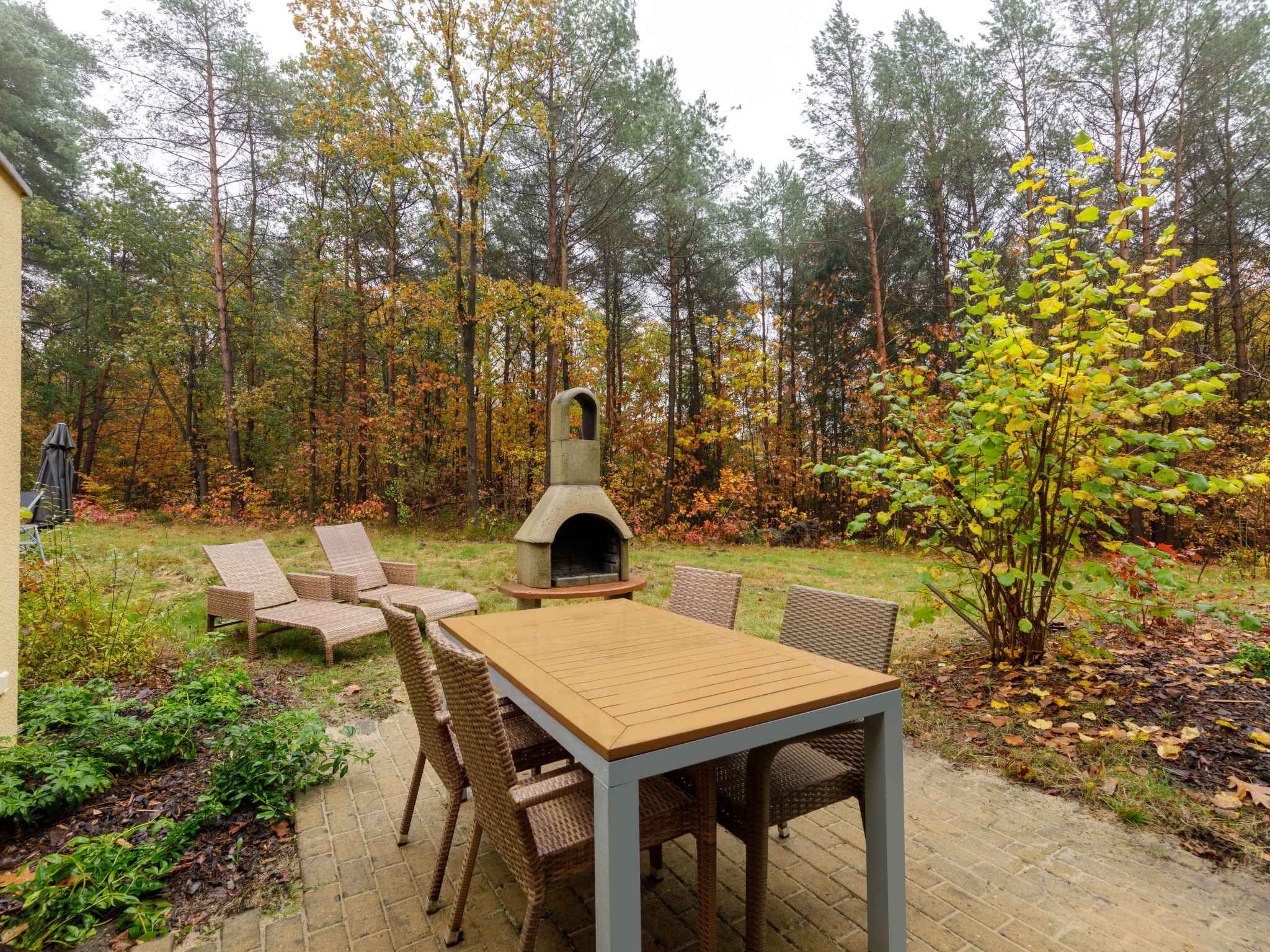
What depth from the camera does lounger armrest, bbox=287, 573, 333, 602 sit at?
205 inches

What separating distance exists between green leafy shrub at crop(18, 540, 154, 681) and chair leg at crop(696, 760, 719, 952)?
4.08m

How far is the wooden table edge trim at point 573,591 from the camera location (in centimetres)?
458

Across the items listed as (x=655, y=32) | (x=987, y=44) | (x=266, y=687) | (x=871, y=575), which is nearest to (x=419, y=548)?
(x=266, y=687)

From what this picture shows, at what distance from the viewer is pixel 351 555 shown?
19.3 ft

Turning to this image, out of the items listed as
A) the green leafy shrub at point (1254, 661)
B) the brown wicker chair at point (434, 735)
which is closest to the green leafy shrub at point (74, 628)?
the brown wicker chair at point (434, 735)

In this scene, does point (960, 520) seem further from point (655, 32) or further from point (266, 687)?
point (655, 32)

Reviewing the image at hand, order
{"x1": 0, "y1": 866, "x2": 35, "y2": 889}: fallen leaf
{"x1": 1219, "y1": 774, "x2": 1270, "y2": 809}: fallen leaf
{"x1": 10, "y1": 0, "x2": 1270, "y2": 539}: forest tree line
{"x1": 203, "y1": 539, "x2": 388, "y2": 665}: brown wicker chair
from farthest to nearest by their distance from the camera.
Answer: {"x1": 10, "y1": 0, "x2": 1270, "y2": 539}: forest tree line → {"x1": 203, "y1": 539, "x2": 388, "y2": 665}: brown wicker chair → {"x1": 1219, "y1": 774, "x2": 1270, "y2": 809}: fallen leaf → {"x1": 0, "y1": 866, "x2": 35, "y2": 889}: fallen leaf

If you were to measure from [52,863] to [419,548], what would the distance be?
7.47 meters

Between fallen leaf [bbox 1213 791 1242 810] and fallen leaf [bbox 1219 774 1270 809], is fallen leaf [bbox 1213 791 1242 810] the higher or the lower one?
the lower one

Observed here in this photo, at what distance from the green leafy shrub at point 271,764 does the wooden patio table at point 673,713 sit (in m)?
1.22

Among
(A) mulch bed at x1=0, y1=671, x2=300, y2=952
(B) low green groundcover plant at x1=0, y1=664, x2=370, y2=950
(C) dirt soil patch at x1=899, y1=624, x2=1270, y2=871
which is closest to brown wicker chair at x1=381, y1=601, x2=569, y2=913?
(A) mulch bed at x1=0, y1=671, x2=300, y2=952

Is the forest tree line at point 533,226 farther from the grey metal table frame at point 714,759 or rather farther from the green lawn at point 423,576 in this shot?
the grey metal table frame at point 714,759

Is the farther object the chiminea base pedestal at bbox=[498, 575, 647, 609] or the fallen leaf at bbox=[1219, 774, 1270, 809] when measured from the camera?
the chiminea base pedestal at bbox=[498, 575, 647, 609]

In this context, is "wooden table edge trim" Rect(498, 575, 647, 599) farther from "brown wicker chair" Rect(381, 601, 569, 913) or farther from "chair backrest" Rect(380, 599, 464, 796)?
"chair backrest" Rect(380, 599, 464, 796)
